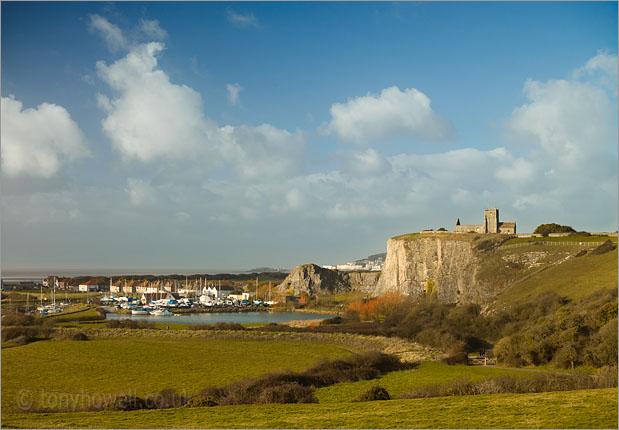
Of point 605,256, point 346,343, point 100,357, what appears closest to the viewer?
point 100,357

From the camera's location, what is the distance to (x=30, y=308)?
69.6 meters

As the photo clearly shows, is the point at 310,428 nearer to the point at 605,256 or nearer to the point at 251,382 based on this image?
the point at 251,382

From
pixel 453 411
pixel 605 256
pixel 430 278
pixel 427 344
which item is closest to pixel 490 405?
pixel 453 411

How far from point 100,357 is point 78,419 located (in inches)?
878

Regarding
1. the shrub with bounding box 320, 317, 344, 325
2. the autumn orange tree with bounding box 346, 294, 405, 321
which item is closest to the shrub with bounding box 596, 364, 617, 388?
the shrub with bounding box 320, 317, 344, 325

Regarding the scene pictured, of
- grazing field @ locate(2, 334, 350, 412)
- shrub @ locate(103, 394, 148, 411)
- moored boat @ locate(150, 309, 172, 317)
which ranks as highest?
shrub @ locate(103, 394, 148, 411)

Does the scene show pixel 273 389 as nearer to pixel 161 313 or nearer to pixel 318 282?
pixel 161 313

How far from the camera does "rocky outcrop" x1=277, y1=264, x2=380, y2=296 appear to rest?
386ft

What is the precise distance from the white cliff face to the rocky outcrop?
3671cm

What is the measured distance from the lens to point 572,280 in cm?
3981

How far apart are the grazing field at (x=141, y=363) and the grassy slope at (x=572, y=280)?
1771cm

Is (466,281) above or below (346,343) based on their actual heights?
above

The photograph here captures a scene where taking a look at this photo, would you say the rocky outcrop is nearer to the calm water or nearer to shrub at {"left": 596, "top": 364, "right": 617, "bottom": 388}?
the calm water

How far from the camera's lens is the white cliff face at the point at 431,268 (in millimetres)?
58031
